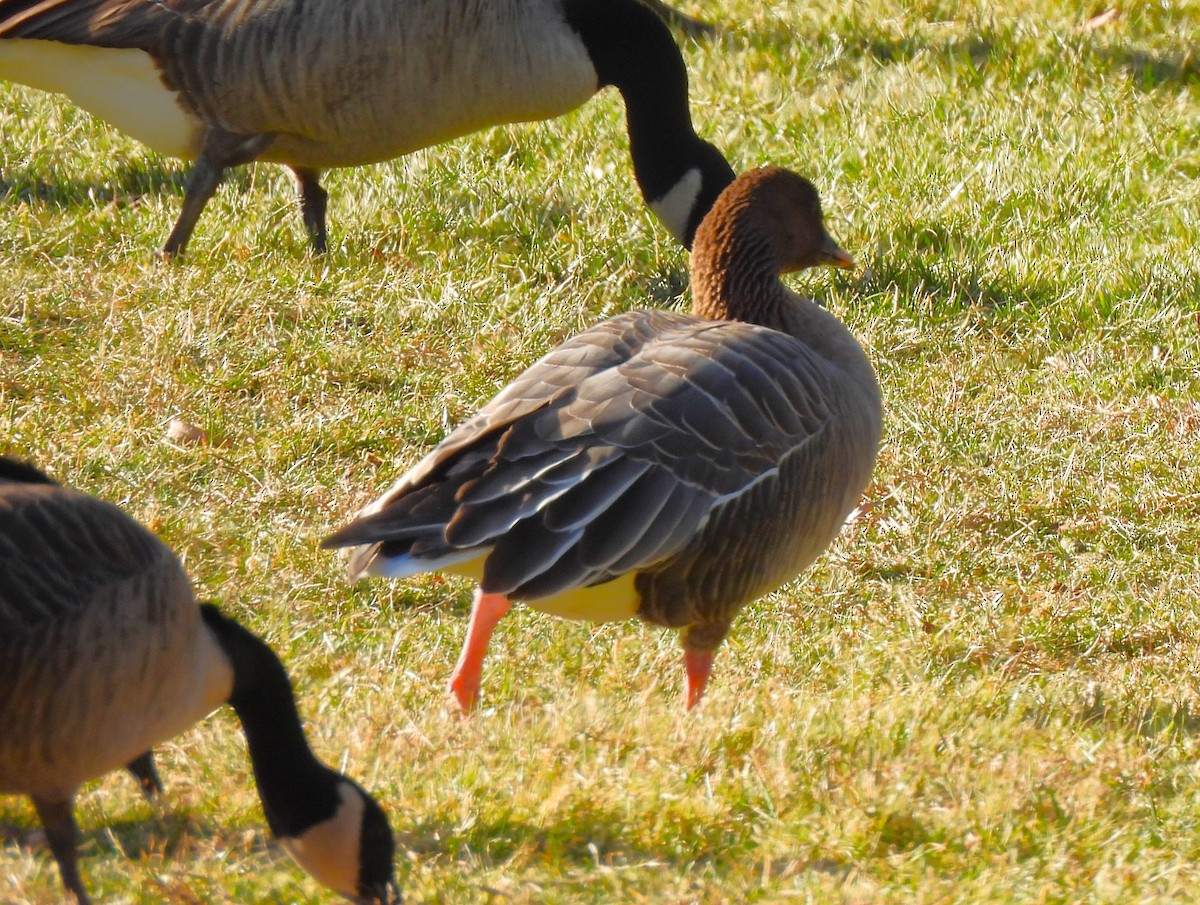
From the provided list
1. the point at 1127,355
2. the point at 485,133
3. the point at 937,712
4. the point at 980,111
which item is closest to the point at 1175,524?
the point at 1127,355

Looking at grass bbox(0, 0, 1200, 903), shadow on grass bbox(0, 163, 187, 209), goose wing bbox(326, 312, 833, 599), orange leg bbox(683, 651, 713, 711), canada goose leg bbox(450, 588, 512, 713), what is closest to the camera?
grass bbox(0, 0, 1200, 903)

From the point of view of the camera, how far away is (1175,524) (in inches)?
199

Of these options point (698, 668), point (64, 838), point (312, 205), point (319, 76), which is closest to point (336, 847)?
point (64, 838)

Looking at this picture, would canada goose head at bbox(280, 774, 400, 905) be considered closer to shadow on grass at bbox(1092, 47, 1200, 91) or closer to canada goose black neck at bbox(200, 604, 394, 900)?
canada goose black neck at bbox(200, 604, 394, 900)

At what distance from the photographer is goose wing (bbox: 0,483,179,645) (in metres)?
2.80

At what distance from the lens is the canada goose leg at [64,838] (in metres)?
2.82

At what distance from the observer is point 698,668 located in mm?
4066

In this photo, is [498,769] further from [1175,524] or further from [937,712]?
[1175,524]

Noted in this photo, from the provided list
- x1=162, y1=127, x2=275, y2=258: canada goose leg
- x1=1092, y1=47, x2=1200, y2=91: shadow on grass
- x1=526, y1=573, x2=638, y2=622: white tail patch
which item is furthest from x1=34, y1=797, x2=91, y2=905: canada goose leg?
x1=1092, y1=47, x2=1200, y2=91: shadow on grass

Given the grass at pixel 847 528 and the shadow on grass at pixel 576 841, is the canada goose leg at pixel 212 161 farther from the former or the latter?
the shadow on grass at pixel 576 841

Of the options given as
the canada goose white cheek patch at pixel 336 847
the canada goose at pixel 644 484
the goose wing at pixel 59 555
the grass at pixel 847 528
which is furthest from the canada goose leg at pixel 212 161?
the canada goose white cheek patch at pixel 336 847

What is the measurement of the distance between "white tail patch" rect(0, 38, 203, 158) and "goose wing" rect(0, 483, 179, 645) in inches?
139

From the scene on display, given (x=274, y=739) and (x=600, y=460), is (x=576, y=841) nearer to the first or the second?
(x=274, y=739)

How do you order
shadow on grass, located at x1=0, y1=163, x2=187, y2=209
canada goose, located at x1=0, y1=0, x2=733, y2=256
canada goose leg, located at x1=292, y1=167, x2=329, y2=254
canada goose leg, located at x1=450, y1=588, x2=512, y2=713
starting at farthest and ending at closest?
shadow on grass, located at x1=0, y1=163, x2=187, y2=209
canada goose leg, located at x1=292, y1=167, x2=329, y2=254
canada goose, located at x1=0, y1=0, x2=733, y2=256
canada goose leg, located at x1=450, y1=588, x2=512, y2=713
